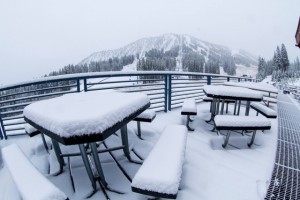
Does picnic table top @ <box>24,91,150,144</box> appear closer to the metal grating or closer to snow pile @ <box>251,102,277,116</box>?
the metal grating

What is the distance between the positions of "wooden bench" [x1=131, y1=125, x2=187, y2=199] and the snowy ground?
0.45 m

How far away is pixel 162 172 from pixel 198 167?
1104mm

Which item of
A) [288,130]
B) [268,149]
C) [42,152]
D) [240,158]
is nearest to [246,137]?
[268,149]

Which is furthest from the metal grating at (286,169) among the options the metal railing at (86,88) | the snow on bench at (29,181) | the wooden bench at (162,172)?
the metal railing at (86,88)

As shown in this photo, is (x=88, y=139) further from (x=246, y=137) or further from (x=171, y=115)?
(x=171, y=115)

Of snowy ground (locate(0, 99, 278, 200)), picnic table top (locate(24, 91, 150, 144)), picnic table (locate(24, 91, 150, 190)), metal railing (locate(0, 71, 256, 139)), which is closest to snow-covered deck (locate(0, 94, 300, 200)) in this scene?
snowy ground (locate(0, 99, 278, 200))

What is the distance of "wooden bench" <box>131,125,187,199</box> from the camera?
1.43 m

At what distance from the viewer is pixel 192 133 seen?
3.65 metres

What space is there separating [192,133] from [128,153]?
1514 millimetres

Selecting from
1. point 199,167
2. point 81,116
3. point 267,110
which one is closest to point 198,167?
point 199,167

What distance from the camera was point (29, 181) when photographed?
1552 millimetres

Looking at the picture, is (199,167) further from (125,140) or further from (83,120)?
(83,120)

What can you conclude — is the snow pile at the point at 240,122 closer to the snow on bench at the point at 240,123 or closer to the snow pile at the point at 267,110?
the snow on bench at the point at 240,123

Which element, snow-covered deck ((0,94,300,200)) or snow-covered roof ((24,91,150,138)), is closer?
snow-covered roof ((24,91,150,138))
